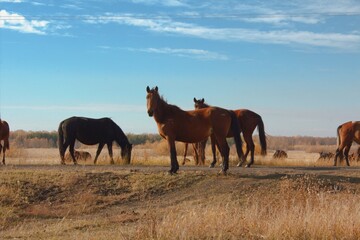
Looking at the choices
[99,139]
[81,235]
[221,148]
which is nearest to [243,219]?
[81,235]

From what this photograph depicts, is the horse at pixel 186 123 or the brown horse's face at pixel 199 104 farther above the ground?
the brown horse's face at pixel 199 104

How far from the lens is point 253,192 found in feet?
52.0

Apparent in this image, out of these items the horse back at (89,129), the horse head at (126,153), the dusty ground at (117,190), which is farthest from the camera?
the horse back at (89,129)

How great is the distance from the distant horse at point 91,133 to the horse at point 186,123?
24.2 feet

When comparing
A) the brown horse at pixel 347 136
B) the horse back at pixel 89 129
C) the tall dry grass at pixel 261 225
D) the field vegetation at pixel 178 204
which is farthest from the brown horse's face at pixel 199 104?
the tall dry grass at pixel 261 225

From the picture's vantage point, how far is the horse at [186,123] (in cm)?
1797

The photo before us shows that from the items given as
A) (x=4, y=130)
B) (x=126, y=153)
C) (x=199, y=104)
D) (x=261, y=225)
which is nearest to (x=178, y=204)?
(x=261, y=225)

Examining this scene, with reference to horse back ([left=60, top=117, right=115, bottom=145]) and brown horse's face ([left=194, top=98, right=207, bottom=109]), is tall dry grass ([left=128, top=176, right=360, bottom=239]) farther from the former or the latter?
horse back ([left=60, top=117, right=115, bottom=145])

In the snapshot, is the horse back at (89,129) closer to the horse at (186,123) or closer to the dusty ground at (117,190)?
the dusty ground at (117,190)

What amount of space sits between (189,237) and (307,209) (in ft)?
9.12

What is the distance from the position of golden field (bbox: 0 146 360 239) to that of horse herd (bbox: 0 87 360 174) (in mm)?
1192

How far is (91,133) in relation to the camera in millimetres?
26078

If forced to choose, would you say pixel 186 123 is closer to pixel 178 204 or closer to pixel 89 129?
pixel 178 204

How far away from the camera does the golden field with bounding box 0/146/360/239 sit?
32.8 feet
